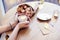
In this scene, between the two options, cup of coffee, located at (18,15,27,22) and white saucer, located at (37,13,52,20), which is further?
white saucer, located at (37,13,52,20)

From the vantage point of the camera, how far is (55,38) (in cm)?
124

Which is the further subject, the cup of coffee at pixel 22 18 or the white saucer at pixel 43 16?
the white saucer at pixel 43 16

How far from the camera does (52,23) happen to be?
1.43 metres

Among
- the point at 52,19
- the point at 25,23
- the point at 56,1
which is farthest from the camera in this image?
the point at 56,1

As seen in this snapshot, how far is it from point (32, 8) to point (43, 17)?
18 centimetres

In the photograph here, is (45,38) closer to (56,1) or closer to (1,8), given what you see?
(1,8)

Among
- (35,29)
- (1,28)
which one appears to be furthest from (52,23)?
(1,28)

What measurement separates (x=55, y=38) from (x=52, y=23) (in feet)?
0.77

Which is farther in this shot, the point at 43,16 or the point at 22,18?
the point at 43,16

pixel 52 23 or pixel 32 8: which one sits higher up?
pixel 32 8

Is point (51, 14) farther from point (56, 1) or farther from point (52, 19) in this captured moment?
point (56, 1)

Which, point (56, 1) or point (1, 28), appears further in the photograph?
point (56, 1)

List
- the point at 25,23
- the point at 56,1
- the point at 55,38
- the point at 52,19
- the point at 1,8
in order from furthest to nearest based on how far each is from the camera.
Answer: the point at 56,1 < the point at 1,8 < the point at 52,19 < the point at 25,23 < the point at 55,38

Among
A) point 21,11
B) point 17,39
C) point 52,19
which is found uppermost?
point 21,11
